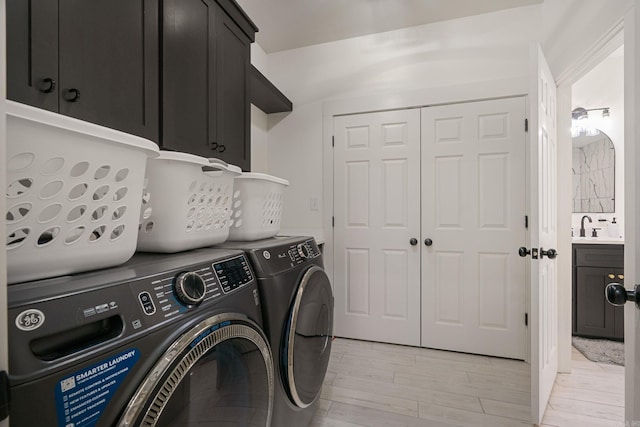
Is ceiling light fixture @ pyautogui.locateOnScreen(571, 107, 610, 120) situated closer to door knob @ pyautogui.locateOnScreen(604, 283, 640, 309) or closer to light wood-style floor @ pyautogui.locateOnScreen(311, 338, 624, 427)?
light wood-style floor @ pyautogui.locateOnScreen(311, 338, 624, 427)

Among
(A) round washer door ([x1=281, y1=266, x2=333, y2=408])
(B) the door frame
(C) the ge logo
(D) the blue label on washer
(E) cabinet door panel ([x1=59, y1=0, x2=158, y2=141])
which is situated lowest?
(A) round washer door ([x1=281, y1=266, x2=333, y2=408])

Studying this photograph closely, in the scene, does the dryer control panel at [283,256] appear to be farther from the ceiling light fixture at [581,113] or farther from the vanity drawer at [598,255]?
the ceiling light fixture at [581,113]

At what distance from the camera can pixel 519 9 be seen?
7.30ft

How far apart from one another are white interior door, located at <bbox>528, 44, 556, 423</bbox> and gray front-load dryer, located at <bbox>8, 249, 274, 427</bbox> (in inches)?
56.4

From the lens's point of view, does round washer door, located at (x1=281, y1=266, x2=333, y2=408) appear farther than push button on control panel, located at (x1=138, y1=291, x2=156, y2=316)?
Yes

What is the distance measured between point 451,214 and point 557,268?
0.77 m

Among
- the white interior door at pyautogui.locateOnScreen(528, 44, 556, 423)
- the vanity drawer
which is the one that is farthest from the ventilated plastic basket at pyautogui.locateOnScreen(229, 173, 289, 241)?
the vanity drawer

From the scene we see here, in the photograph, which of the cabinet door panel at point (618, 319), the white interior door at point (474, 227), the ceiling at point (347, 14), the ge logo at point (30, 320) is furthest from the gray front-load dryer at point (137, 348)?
the cabinet door panel at point (618, 319)

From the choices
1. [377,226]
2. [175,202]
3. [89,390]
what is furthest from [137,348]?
[377,226]

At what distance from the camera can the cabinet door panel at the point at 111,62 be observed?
2.95ft

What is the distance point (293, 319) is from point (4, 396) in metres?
0.79

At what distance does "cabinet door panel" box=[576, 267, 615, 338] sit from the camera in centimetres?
251

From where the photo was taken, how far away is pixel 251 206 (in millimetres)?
1399

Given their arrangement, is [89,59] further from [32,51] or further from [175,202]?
[175,202]
